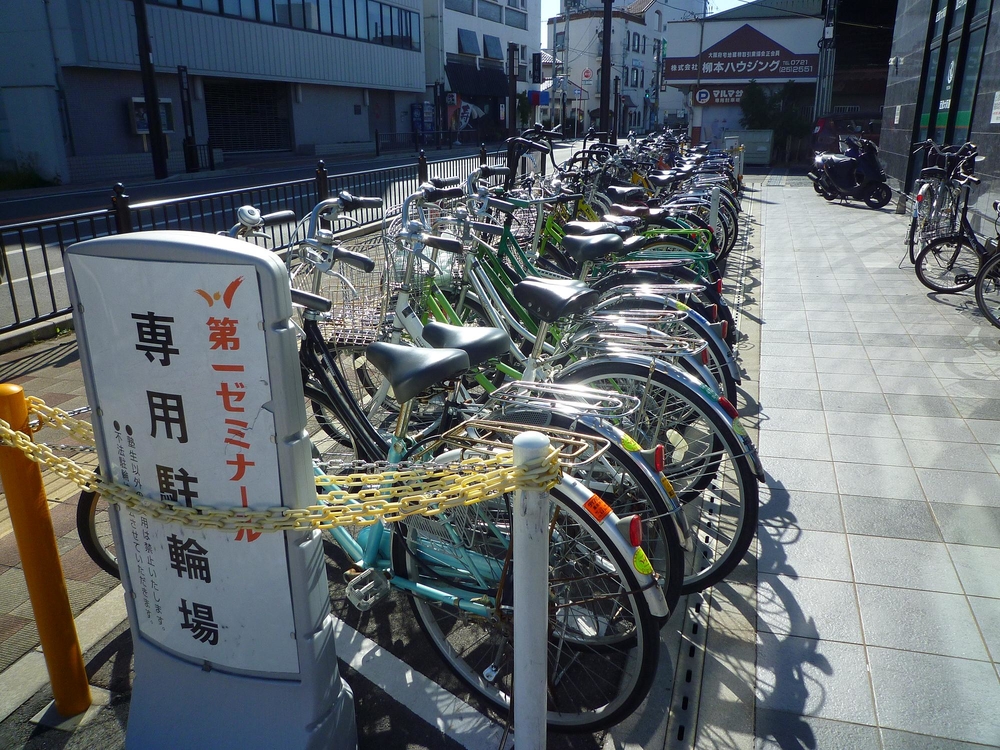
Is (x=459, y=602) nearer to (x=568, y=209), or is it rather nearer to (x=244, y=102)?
(x=568, y=209)

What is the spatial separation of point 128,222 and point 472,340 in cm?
501

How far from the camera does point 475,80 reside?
47344 millimetres

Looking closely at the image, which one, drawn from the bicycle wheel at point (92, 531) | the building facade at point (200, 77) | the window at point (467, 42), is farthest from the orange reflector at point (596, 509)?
the window at point (467, 42)

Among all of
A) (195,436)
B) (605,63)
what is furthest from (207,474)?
(605,63)

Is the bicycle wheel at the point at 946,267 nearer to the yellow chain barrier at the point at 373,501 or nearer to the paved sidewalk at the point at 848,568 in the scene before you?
the paved sidewalk at the point at 848,568

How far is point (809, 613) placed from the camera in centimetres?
304

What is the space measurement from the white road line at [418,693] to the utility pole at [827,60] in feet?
99.3

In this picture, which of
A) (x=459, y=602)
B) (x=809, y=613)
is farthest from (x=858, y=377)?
(x=459, y=602)

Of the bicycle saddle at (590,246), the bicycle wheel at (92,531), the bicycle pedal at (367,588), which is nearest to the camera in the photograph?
the bicycle pedal at (367,588)

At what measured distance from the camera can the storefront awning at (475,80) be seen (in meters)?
45.3

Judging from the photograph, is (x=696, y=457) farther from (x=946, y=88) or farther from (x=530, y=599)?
(x=946, y=88)

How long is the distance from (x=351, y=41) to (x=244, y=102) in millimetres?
6754

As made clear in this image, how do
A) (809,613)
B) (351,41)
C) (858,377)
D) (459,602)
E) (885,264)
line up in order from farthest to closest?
(351,41) < (885,264) < (858,377) < (809,613) < (459,602)

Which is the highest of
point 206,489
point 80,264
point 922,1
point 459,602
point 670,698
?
point 922,1
